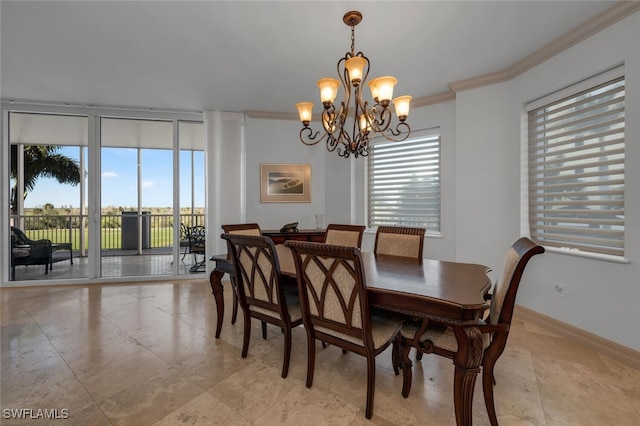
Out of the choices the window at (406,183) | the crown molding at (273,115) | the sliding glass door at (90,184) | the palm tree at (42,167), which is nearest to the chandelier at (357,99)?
the window at (406,183)

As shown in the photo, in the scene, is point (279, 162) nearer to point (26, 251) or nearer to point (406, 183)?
point (406, 183)

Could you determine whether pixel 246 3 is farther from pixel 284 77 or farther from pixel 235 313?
pixel 235 313

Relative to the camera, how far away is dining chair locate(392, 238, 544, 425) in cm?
136

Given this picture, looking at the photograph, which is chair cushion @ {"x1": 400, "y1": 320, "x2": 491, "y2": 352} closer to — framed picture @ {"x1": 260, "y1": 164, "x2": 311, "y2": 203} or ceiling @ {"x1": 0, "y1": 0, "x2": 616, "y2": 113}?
ceiling @ {"x1": 0, "y1": 0, "x2": 616, "y2": 113}

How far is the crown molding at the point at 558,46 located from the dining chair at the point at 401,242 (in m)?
2.03

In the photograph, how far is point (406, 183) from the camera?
414 centimetres

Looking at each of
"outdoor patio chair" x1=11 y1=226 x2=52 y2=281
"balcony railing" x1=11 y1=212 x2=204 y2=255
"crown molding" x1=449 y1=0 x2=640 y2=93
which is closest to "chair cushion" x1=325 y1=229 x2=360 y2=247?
"crown molding" x1=449 y1=0 x2=640 y2=93

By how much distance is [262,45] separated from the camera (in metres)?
2.59

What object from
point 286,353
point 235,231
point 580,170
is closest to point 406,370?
point 286,353

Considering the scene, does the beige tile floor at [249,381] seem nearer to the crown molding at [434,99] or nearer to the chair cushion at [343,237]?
the chair cushion at [343,237]

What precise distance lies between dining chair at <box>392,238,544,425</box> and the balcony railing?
4283mm

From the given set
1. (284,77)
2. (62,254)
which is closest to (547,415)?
(284,77)

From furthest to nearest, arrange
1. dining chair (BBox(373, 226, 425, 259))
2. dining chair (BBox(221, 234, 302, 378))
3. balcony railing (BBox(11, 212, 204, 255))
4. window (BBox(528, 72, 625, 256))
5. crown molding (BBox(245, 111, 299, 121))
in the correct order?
crown molding (BBox(245, 111, 299, 121)) < balcony railing (BBox(11, 212, 204, 255)) < dining chair (BBox(373, 226, 425, 259)) < window (BBox(528, 72, 625, 256)) < dining chair (BBox(221, 234, 302, 378))

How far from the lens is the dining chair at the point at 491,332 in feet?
4.45
